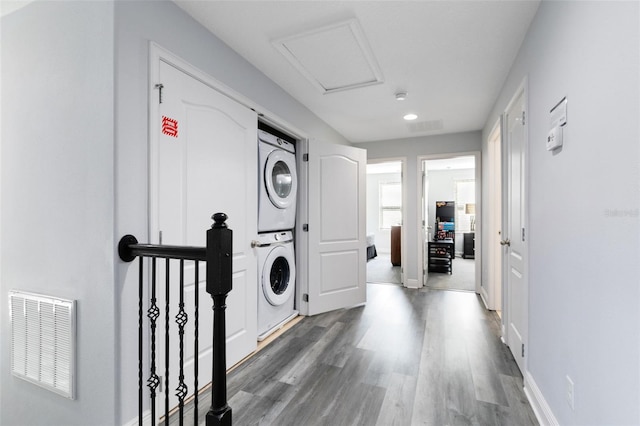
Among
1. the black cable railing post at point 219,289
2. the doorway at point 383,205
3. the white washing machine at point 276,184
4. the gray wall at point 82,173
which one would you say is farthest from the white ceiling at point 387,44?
the doorway at point 383,205

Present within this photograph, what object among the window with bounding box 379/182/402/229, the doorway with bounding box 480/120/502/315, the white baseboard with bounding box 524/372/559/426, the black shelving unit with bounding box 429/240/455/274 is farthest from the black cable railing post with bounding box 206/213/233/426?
the window with bounding box 379/182/402/229

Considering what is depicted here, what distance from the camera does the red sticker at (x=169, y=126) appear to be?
1.71 m

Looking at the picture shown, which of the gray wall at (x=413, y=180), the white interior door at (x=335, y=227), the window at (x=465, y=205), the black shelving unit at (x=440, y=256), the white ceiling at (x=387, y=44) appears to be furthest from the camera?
the window at (x=465, y=205)

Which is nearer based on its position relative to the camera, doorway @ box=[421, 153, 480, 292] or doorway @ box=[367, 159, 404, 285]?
doorway @ box=[421, 153, 480, 292]

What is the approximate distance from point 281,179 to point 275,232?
1.77 feet

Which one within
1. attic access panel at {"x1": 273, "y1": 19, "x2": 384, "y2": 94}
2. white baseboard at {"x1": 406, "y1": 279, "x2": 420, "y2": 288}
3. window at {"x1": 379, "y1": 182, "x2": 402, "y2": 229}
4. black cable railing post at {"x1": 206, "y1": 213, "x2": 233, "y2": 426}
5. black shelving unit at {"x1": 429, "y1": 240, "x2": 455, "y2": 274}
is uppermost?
attic access panel at {"x1": 273, "y1": 19, "x2": 384, "y2": 94}

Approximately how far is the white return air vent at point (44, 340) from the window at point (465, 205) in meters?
8.26

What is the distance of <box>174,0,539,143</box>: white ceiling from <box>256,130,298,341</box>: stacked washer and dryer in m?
0.67

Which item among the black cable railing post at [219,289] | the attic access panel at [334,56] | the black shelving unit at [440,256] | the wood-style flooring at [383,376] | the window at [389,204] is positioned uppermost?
the attic access panel at [334,56]

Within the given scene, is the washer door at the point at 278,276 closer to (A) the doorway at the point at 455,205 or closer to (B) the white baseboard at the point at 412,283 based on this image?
(B) the white baseboard at the point at 412,283

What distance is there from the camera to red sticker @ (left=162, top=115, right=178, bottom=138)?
5.63 ft

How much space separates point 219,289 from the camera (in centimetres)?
108

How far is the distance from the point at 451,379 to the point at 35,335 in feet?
8.36

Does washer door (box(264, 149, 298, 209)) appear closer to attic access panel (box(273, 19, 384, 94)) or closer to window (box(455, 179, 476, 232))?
attic access panel (box(273, 19, 384, 94))
